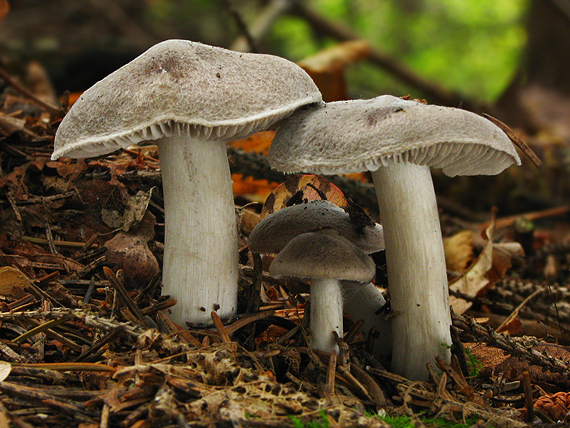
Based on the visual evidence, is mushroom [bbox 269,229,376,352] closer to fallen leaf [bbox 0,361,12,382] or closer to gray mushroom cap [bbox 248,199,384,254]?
gray mushroom cap [bbox 248,199,384,254]

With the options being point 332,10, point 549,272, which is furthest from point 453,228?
point 332,10

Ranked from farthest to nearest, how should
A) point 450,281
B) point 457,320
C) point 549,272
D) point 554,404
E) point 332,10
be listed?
point 332,10 < point 549,272 < point 450,281 < point 457,320 < point 554,404

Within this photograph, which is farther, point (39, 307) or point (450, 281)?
point (450, 281)

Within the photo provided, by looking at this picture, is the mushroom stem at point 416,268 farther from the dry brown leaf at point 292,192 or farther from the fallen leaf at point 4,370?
the fallen leaf at point 4,370

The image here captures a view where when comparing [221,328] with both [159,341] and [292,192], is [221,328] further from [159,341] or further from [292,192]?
[292,192]

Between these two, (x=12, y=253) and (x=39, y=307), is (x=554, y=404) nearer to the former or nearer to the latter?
(x=39, y=307)

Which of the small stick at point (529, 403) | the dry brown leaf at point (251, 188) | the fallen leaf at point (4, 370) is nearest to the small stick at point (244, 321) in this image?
the fallen leaf at point (4, 370)
